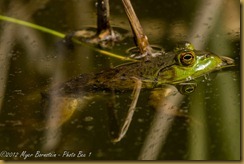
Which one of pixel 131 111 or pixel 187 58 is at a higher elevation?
pixel 187 58

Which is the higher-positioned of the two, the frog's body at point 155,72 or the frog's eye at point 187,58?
the frog's eye at point 187,58

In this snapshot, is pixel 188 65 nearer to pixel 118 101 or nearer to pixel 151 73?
pixel 151 73

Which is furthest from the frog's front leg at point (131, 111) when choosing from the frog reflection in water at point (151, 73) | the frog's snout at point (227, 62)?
the frog's snout at point (227, 62)

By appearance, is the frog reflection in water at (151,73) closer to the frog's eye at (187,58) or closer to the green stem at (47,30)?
the frog's eye at (187,58)

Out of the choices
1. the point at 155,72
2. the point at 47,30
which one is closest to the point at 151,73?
the point at 155,72

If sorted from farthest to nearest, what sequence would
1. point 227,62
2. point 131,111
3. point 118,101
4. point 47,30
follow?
point 47,30
point 227,62
point 118,101
point 131,111

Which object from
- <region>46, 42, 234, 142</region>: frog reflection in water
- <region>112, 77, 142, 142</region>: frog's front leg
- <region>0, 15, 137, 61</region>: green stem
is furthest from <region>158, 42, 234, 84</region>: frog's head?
<region>0, 15, 137, 61</region>: green stem

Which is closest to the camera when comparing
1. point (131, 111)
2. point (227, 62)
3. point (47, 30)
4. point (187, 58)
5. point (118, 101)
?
point (131, 111)

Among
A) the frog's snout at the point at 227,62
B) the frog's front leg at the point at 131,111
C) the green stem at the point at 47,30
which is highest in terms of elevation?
the green stem at the point at 47,30
